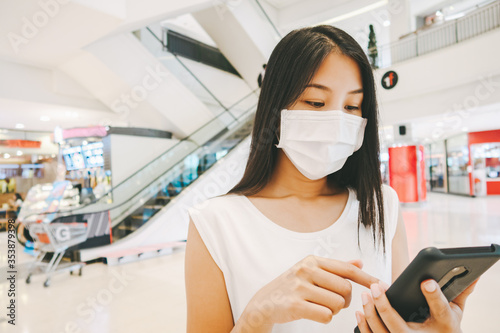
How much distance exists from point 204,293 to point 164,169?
24.6 ft

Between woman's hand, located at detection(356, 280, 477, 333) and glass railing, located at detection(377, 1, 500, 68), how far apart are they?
9.85 metres

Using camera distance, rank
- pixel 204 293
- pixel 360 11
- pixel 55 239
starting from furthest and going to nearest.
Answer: pixel 360 11 → pixel 55 239 → pixel 204 293

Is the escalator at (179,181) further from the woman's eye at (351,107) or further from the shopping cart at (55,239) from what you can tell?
the woman's eye at (351,107)

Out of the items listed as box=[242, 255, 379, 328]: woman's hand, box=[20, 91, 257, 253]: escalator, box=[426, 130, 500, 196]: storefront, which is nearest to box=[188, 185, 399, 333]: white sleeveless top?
box=[242, 255, 379, 328]: woman's hand

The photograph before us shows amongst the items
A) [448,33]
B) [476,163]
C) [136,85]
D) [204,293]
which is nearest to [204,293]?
[204,293]

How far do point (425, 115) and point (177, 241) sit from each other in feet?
25.2

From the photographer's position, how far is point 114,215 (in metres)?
6.68

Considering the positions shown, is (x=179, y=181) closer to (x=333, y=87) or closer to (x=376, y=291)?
Result: (x=333, y=87)

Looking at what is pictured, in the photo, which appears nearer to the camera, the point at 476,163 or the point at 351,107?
the point at 351,107

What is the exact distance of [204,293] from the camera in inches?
30.7

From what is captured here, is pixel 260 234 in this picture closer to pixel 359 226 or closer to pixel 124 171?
pixel 359 226

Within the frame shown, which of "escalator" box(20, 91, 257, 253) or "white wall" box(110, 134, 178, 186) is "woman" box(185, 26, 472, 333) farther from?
"white wall" box(110, 134, 178, 186)

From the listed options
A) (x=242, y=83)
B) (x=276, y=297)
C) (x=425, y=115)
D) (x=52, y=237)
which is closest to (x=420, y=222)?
(x=425, y=115)

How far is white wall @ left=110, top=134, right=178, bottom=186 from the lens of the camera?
27.3 feet
